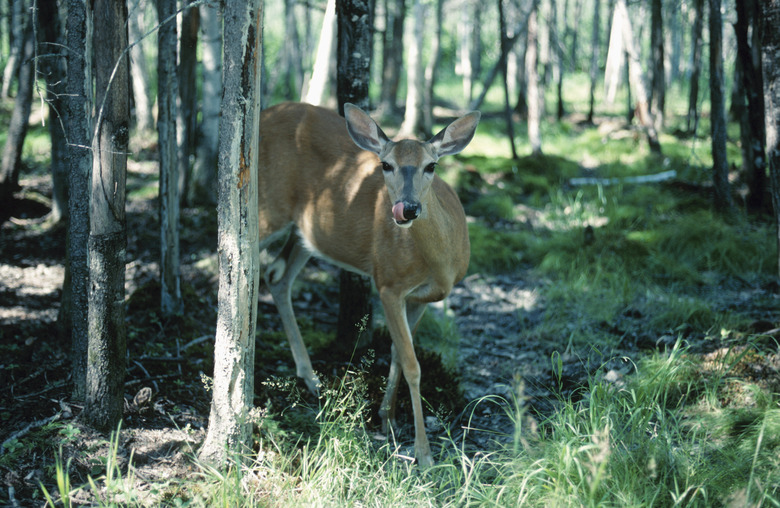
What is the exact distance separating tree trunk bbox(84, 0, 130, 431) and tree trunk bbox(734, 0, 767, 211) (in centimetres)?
597

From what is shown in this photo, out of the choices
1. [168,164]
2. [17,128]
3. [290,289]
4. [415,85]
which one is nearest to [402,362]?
[290,289]

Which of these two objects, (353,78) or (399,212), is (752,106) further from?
(399,212)

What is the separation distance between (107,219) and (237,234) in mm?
718

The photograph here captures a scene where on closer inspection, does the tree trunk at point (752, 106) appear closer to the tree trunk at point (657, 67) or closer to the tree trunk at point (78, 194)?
the tree trunk at point (78, 194)

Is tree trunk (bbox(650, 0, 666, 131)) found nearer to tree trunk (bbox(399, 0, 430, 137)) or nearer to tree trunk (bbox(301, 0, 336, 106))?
tree trunk (bbox(399, 0, 430, 137))

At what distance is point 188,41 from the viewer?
24.0ft

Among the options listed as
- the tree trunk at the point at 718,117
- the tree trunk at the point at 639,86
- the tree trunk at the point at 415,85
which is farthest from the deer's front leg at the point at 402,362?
the tree trunk at the point at 639,86

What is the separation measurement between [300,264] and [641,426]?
321 centimetres

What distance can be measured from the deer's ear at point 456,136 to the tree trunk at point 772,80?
2036 mm

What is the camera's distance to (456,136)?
435cm

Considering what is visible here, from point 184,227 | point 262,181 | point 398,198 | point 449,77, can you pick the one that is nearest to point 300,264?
point 262,181

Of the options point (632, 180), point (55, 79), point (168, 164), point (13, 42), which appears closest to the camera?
point (168, 164)

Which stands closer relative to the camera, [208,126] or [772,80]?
[772,80]

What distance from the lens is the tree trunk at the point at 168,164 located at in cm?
488
